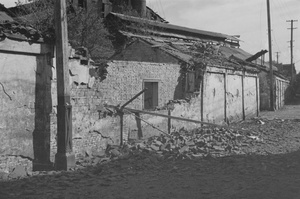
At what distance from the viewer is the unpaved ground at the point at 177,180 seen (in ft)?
22.2

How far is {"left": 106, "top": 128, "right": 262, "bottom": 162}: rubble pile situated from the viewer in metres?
10.3

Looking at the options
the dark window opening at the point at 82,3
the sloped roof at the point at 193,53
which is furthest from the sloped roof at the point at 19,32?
the dark window opening at the point at 82,3

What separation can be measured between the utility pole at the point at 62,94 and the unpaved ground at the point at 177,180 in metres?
0.51

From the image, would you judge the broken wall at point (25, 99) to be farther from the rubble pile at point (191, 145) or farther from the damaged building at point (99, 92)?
the rubble pile at point (191, 145)

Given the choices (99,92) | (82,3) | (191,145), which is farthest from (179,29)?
(99,92)

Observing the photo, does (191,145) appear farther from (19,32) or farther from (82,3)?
(82,3)

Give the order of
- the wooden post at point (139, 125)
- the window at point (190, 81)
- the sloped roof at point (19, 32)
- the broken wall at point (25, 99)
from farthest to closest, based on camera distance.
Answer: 1. the window at point (190, 81)
2. the wooden post at point (139, 125)
3. the broken wall at point (25, 99)
4. the sloped roof at point (19, 32)

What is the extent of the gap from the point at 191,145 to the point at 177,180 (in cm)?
347

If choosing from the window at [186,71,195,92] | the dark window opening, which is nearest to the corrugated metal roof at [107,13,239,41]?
the dark window opening

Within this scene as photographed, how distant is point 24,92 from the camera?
8.73 m

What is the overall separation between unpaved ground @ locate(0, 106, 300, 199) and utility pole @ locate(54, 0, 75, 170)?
1.68ft

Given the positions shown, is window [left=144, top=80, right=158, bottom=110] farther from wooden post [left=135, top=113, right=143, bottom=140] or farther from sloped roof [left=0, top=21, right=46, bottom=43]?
sloped roof [left=0, top=21, right=46, bottom=43]

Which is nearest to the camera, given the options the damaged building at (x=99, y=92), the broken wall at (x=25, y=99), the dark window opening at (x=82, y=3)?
the broken wall at (x=25, y=99)

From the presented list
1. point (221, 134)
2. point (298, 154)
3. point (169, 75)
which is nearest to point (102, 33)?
point (169, 75)
